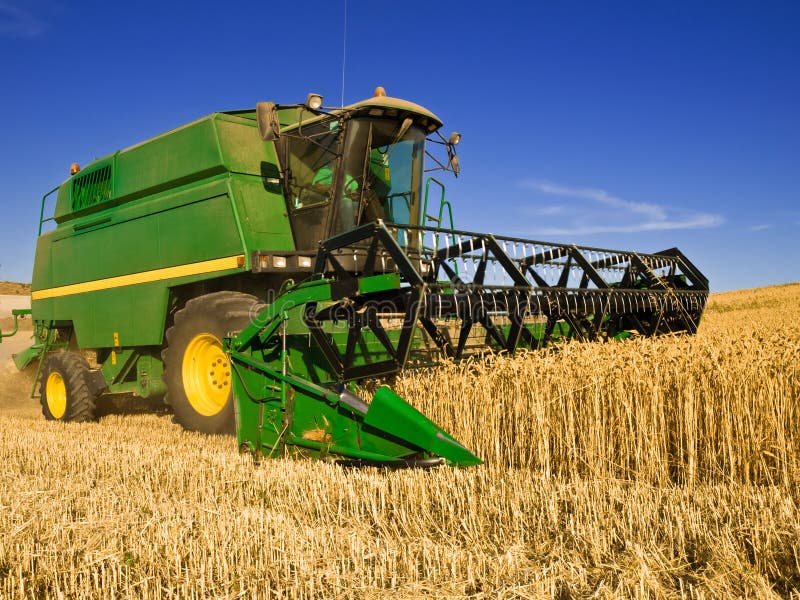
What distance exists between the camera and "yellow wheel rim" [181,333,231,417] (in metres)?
5.22

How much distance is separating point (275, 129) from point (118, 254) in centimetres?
272

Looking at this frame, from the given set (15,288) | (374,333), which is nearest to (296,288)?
(374,333)

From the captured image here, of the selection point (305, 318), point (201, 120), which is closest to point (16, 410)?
point (201, 120)

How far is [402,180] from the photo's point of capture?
5.47 meters

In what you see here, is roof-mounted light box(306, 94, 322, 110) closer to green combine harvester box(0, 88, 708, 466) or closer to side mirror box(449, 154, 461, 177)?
green combine harvester box(0, 88, 708, 466)

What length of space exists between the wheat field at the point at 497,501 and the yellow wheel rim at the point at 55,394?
2.30 m

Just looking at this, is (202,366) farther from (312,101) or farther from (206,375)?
(312,101)

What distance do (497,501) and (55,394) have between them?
598 centimetres

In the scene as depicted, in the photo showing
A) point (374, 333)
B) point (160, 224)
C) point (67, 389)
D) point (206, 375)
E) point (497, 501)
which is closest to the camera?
point (497, 501)

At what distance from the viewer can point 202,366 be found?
5352 mm

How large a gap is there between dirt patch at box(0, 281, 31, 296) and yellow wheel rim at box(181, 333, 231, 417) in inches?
1200

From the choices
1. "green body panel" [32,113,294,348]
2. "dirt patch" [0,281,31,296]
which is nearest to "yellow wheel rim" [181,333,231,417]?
"green body panel" [32,113,294,348]

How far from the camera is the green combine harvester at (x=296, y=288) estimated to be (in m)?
4.06

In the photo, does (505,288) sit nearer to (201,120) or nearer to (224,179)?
(224,179)
